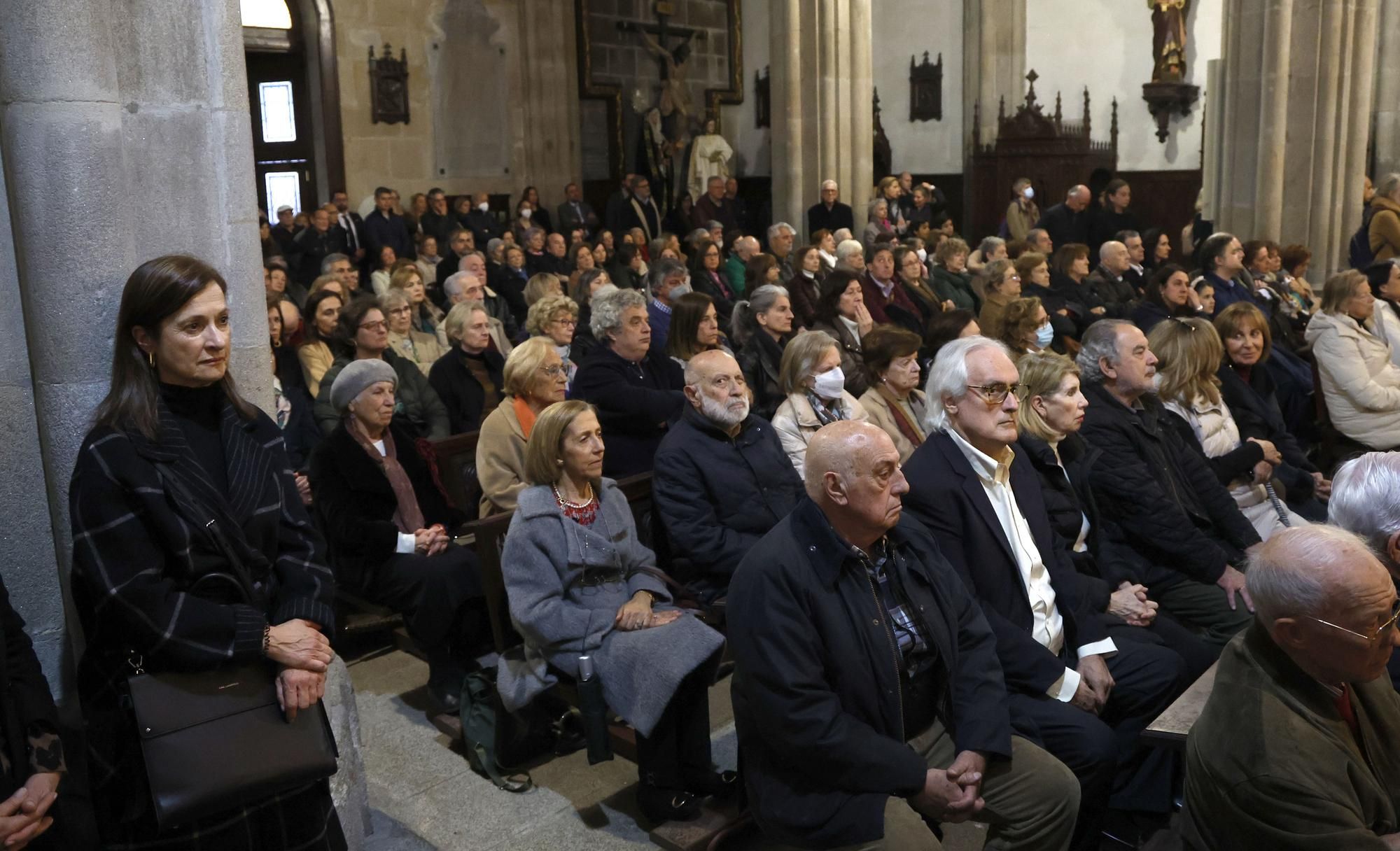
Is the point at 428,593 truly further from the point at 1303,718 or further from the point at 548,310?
the point at 1303,718

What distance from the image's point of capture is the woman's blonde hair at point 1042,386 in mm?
4020

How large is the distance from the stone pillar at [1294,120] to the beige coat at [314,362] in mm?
8235

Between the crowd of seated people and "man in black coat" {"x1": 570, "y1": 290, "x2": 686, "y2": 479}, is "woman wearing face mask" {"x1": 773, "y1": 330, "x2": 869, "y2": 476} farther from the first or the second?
"man in black coat" {"x1": 570, "y1": 290, "x2": 686, "y2": 479}

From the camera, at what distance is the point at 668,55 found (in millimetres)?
16875

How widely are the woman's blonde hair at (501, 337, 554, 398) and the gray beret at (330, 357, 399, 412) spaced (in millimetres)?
507

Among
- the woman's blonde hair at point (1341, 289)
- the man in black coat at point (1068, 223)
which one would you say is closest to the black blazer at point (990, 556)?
the woman's blonde hair at point (1341, 289)

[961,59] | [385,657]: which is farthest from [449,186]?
[385,657]

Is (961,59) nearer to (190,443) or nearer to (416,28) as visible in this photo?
(416,28)

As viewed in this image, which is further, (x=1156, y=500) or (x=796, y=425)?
(x=796, y=425)

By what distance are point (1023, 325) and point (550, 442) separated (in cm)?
320

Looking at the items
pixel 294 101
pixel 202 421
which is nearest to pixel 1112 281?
Answer: pixel 202 421

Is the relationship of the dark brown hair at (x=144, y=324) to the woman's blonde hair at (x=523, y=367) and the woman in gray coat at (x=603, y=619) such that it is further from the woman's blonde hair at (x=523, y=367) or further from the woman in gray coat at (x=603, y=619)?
the woman's blonde hair at (x=523, y=367)

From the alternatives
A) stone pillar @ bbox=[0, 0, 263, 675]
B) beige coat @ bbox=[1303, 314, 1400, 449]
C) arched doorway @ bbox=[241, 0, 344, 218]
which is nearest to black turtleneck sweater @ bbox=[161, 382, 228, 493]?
stone pillar @ bbox=[0, 0, 263, 675]

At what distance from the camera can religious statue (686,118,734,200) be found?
16781 mm
